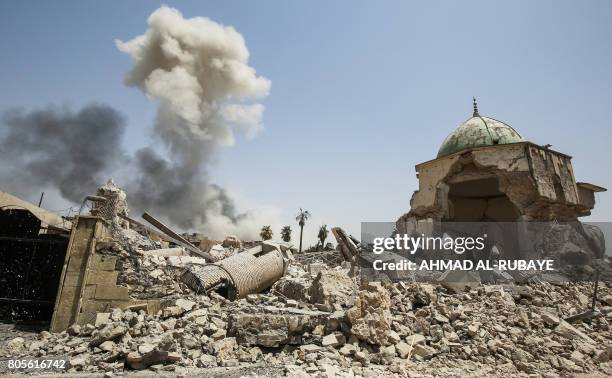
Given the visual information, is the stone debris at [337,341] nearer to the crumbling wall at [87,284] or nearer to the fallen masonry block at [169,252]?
the crumbling wall at [87,284]

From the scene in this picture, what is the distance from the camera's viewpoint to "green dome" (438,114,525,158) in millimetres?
12422

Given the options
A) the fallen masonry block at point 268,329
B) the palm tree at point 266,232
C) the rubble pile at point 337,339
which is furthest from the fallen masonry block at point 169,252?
the palm tree at point 266,232

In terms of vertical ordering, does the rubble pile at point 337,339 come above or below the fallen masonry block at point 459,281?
below

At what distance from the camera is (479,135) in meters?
12.7

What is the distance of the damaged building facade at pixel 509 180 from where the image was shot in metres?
10.8

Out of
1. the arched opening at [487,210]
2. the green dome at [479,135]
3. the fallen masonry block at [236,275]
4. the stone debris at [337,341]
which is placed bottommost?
the stone debris at [337,341]

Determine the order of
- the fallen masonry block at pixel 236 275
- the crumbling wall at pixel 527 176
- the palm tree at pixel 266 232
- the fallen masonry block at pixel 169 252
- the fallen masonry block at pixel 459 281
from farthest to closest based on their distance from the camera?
1. the palm tree at pixel 266 232
2. the crumbling wall at pixel 527 176
3. the fallen masonry block at pixel 169 252
4. the fallen masonry block at pixel 459 281
5. the fallen masonry block at pixel 236 275

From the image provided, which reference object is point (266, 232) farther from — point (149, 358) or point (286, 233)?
point (149, 358)

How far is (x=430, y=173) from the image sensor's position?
12695mm

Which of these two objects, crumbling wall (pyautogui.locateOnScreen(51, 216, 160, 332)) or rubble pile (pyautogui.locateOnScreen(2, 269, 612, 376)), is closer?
rubble pile (pyautogui.locateOnScreen(2, 269, 612, 376))

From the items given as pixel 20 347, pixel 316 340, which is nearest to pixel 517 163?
pixel 316 340

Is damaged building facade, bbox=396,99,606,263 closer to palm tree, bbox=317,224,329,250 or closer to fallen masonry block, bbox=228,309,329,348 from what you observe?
fallen masonry block, bbox=228,309,329,348

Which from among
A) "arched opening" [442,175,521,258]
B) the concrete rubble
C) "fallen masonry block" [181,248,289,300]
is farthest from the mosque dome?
"fallen masonry block" [181,248,289,300]

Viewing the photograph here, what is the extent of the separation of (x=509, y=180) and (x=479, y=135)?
2.38 meters
